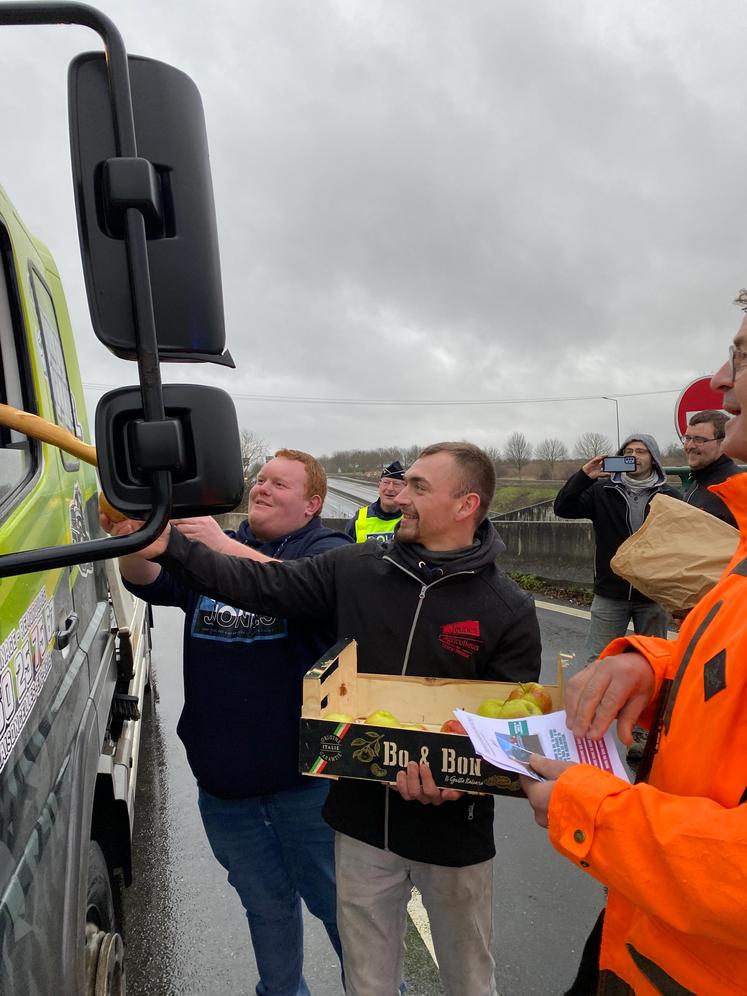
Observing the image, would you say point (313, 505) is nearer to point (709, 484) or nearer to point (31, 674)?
point (31, 674)

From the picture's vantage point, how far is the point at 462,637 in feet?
6.70

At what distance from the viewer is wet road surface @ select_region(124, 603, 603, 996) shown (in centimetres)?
250

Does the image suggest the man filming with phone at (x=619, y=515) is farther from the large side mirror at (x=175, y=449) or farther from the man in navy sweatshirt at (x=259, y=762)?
the large side mirror at (x=175, y=449)

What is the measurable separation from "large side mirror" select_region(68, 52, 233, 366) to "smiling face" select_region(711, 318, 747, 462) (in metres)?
1.00

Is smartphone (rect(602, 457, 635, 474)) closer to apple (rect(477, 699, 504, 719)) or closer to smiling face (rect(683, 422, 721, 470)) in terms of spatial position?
smiling face (rect(683, 422, 721, 470))

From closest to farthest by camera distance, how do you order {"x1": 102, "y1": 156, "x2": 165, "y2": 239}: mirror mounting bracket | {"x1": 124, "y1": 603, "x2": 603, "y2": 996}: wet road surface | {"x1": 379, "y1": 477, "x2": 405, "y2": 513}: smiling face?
1. {"x1": 102, "y1": 156, "x2": 165, "y2": 239}: mirror mounting bracket
2. {"x1": 124, "y1": 603, "x2": 603, "y2": 996}: wet road surface
3. {"x1": 379, "y1": 477, "x2": 405, "y2": 513}: smiling face

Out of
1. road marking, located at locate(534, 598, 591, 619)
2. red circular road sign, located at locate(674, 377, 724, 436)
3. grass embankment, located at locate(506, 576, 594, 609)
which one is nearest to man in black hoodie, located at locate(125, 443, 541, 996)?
red circular road sign, located at locate(674, 377, 724, 436)

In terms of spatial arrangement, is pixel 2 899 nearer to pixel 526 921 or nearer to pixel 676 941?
pixel 676 941

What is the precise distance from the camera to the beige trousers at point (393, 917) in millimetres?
1961

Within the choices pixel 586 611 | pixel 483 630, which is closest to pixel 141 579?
pixel 483 630

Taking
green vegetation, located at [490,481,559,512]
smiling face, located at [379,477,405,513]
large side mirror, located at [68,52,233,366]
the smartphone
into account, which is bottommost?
green vegetation, located at [490,481,559,512]

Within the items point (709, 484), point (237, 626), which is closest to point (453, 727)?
point (237, 626)

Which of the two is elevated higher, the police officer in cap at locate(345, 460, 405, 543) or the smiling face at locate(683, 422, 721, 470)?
the smiling face at locate(683, 422, 721, 470)

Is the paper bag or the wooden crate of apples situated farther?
the paper bag
